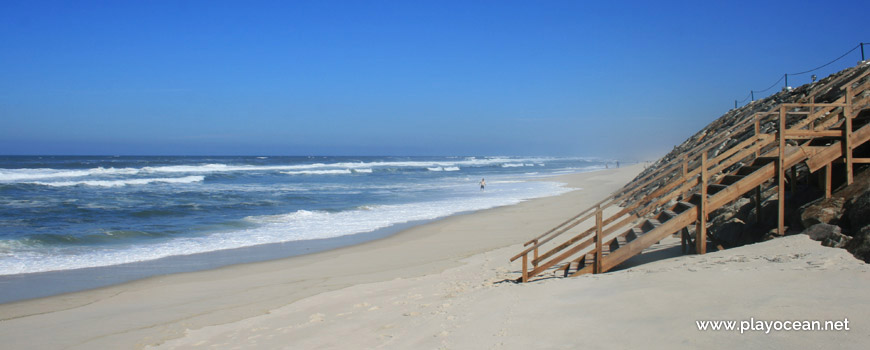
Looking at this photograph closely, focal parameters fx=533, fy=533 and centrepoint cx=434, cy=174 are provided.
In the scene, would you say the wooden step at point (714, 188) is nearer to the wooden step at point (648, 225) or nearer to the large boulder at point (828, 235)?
the wooden step at point (648, 225)

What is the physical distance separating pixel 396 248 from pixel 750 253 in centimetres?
881

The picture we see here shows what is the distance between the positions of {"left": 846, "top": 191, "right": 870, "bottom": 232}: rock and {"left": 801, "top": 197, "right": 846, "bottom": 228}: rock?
27cm

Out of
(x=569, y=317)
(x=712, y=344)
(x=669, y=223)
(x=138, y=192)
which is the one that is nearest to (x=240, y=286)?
(x=569, y=317)

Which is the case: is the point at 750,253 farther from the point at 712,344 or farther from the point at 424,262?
the point at 424,262

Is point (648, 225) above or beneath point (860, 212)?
beneath

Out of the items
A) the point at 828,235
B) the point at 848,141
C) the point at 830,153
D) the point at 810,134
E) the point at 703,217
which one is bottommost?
the point at 828,235

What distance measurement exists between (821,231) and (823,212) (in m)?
0.53

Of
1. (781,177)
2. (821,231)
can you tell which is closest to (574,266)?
(781,177)

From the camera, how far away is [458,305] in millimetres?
7031

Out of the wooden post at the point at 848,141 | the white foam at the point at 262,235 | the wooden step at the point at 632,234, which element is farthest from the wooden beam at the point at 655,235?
the white foam at the point at 262,235

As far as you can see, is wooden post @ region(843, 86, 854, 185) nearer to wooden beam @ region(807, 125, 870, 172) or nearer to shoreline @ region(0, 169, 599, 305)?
wooden beam @ region(807, 125, 870, 172)

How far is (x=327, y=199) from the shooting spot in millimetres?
27438

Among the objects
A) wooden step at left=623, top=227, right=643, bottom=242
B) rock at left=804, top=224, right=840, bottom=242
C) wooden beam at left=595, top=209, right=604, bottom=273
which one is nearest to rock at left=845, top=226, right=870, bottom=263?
rock at left=804, top=224, right=840, bottom=242

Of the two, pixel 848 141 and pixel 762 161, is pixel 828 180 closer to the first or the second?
pixel 848 141
